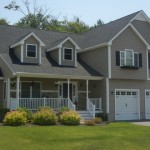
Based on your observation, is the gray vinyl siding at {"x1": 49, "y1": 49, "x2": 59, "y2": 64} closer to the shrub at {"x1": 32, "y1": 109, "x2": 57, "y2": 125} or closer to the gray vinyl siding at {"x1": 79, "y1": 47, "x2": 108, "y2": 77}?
the gray vinyl siding at {"x1": 79, "y1": 47, "x2": 108, "y2": 77}

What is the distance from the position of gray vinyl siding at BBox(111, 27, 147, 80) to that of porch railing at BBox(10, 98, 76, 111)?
4515 mm

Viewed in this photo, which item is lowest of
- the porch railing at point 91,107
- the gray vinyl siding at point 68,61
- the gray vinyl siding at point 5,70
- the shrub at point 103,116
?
the shrub at point 103,116

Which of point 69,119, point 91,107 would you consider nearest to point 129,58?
point 91,107

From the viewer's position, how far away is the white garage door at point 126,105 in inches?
1123

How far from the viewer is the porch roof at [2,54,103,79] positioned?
25.0m

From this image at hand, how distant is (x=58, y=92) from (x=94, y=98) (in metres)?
2.96

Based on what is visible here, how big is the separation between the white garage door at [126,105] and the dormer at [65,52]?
15.1 ft

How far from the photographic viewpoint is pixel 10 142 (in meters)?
14.3

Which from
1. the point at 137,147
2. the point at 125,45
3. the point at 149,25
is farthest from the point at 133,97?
the point at 137,147

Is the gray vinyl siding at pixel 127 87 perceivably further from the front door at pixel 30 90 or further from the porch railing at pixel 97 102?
the front door at pixel 30 90

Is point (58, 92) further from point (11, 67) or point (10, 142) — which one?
point (10, 142)

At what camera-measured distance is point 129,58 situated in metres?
29.1

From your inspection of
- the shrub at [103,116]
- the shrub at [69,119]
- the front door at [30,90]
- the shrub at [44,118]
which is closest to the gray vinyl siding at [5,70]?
the front door at [30,90]

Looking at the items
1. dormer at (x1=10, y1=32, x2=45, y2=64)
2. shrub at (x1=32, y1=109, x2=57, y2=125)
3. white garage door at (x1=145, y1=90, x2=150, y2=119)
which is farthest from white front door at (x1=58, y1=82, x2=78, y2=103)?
shrub at (x1=32, y1=109, x2=57, y2=125)
